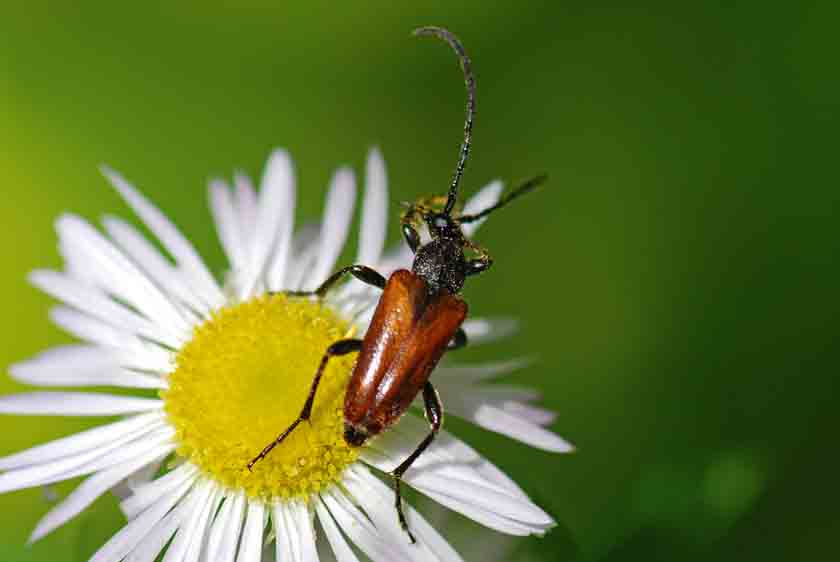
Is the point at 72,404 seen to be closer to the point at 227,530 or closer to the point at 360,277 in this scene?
the point at 227,530

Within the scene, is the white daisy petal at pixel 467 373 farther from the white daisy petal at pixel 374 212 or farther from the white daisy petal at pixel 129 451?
the white daisy petal at pixel 129 451

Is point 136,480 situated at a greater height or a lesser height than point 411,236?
lesser

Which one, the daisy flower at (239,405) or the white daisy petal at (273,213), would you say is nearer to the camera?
the daisy flower at (239,405)

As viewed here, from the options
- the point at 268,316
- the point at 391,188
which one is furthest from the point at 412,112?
the point at 268,316

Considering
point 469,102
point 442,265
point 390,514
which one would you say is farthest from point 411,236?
point 390,514

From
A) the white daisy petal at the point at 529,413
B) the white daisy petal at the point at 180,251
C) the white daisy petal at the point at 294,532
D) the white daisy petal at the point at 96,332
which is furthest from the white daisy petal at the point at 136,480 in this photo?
the white daisy petal at the point at 529,413
